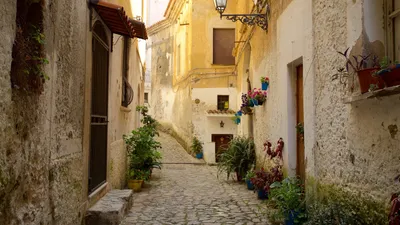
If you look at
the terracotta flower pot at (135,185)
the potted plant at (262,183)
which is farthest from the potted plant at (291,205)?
the terracotta flower pot at (135,185)

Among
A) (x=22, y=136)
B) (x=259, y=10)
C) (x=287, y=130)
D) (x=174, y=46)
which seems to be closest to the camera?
(x=22, y=136)

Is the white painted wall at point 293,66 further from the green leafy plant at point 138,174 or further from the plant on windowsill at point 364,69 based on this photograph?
the green leafy plant at point 138,174

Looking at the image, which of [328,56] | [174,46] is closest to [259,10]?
[328,56]

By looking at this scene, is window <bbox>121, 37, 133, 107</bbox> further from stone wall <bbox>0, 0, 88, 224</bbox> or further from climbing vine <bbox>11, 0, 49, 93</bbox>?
climbing vine <bbox>11, 0, 49, 93</bbox>

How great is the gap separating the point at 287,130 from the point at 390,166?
3.42m

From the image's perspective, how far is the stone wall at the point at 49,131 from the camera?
7.75ft

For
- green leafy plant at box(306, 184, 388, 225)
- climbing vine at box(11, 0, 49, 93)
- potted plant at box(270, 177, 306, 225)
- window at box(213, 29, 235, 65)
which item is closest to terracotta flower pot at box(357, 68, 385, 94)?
green leafy plant at box(306, 184, 388, 225)

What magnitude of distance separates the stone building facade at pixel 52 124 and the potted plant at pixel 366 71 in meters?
2.66

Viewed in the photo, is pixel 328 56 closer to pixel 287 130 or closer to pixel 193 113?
pixel 287 130

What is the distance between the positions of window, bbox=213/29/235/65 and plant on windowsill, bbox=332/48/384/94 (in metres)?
14.0

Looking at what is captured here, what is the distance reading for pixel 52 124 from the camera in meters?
3.41

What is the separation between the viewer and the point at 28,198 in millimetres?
2807

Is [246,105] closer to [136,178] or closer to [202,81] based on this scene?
[136,178]

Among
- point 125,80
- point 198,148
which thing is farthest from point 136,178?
point 198,148
